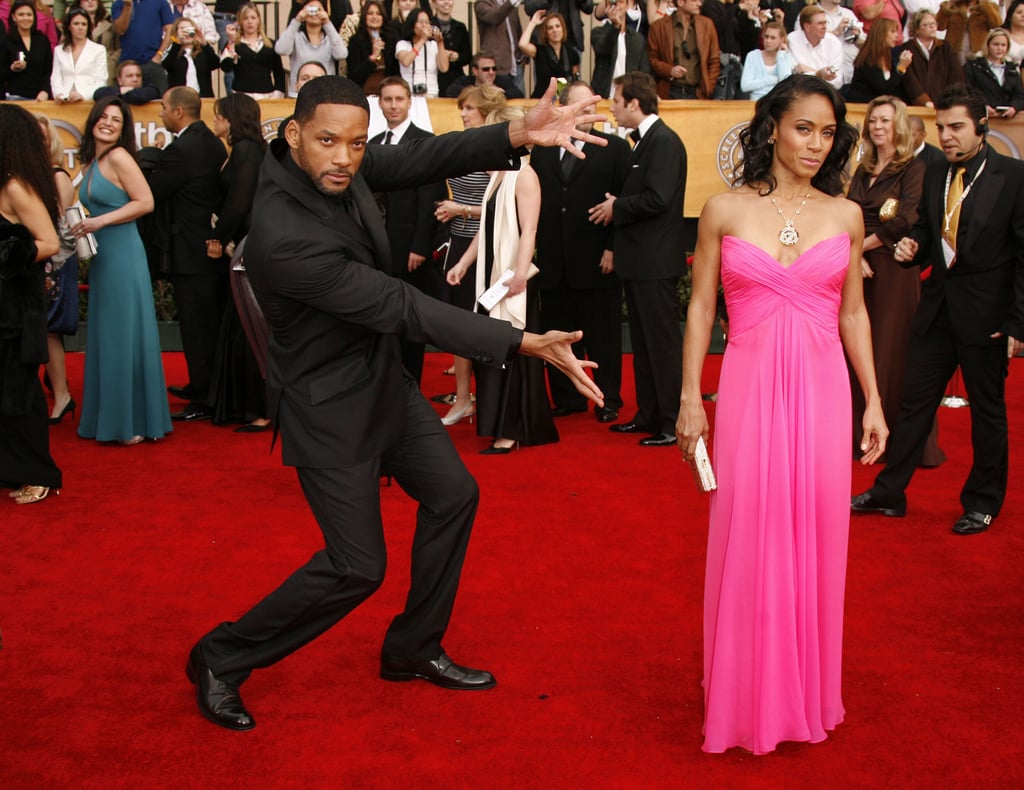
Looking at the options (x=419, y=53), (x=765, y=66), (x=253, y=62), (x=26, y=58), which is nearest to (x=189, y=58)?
(x=253, y=62)

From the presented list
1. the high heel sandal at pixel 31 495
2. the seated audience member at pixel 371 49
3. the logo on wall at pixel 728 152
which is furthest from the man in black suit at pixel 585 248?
the seated audience member at pixel 371 49

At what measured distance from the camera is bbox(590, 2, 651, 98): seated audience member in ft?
39.7

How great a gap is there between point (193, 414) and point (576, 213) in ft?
9.77

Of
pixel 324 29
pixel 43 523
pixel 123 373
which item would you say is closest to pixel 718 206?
pixel 43 523

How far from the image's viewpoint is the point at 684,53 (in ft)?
39.8

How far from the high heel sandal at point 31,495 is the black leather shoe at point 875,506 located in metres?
4.14

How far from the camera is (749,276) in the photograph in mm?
3486

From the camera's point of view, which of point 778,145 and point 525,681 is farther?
point 525,681

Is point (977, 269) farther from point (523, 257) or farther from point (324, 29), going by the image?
point (324, 29)

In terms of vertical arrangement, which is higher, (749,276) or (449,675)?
(749,276)

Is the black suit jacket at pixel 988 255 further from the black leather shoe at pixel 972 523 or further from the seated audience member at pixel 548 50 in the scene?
the seated audience member at pixel 548 50

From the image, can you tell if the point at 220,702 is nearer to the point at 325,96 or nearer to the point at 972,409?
the point at 325,96

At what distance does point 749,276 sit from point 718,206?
0.79 feet

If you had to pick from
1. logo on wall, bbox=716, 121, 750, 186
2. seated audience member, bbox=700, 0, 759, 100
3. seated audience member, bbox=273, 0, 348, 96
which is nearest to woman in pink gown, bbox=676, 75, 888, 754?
logo on wall, bbox=716, 121, 750, 186
